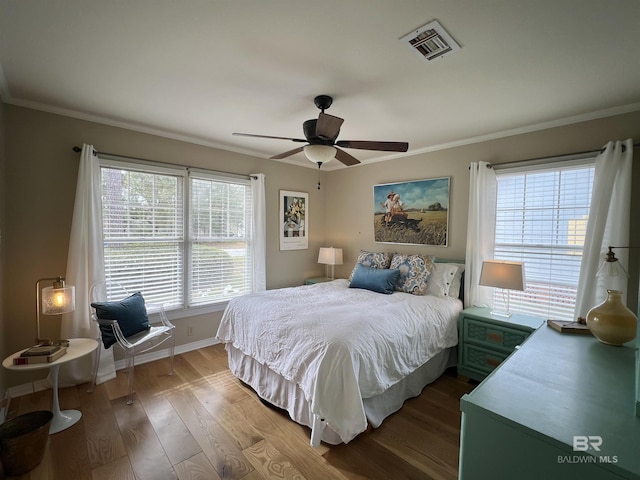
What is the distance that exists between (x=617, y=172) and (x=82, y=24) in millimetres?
3853

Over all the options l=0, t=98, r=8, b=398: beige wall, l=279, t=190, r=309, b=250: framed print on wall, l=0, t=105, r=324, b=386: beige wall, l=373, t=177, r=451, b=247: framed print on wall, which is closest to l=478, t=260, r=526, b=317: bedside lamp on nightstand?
l=373, t=177, r=451, b=247: framed print on wall

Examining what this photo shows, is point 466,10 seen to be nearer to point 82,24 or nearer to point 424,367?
point 82,24

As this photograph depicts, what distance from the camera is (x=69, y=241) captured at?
106 inches

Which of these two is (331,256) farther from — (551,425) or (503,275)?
(551,425)

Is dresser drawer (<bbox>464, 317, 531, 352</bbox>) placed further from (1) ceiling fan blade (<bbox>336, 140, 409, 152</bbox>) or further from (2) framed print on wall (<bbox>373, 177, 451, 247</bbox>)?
(1) ceiling fan blade (<bbox>336, 140, 409, 152</bbox>)

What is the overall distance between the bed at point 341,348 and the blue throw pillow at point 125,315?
30.5 inches

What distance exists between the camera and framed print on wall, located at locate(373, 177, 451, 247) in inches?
140

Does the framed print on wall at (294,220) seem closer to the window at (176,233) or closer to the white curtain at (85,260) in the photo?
the window at (176,233)

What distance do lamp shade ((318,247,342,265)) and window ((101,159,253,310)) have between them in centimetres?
117

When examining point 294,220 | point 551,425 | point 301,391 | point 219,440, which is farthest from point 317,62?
point 294,220

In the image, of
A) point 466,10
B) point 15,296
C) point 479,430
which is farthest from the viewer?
point 15,296

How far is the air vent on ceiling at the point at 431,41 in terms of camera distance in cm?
150

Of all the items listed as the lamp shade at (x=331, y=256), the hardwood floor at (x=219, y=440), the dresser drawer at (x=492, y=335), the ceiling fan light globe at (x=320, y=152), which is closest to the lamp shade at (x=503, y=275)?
the dresser drawer at (x=492, y=335)

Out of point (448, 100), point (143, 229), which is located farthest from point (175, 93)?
point (448, 100)
